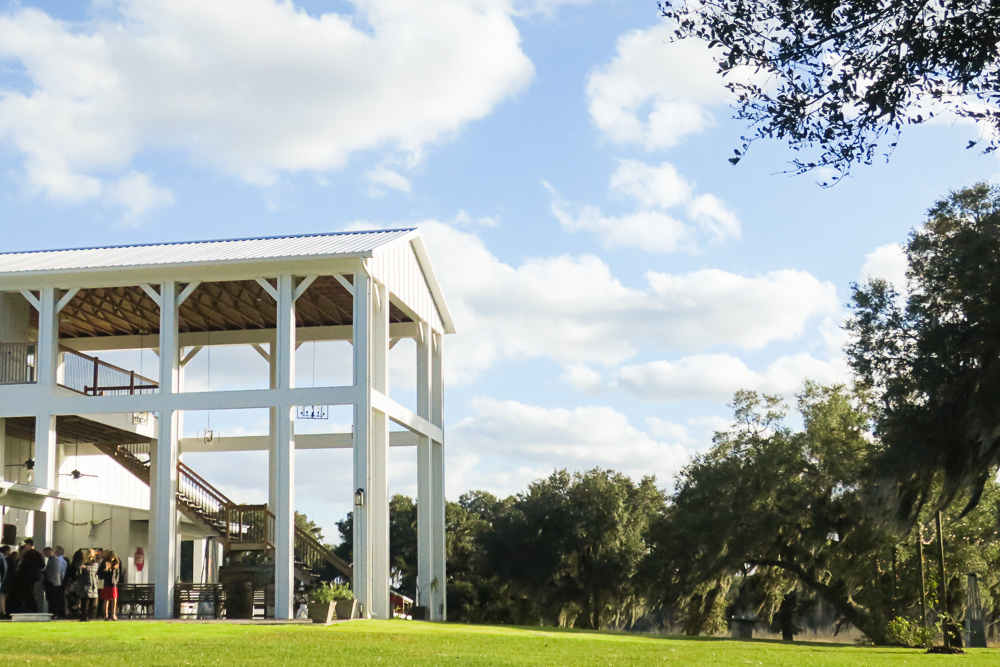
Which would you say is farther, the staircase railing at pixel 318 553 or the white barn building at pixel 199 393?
the staircase railing at pixel 318 553

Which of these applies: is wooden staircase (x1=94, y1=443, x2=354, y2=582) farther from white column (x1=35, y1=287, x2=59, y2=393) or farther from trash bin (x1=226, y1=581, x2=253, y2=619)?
white column (x1=35, y1=287, x2=59, y2=393)

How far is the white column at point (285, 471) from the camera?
2122cm

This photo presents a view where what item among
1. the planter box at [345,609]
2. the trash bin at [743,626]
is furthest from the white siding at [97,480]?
the trash bin at [743,626]

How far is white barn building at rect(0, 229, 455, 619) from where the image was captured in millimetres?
22188

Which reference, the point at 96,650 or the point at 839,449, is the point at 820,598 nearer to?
the point at 839,449

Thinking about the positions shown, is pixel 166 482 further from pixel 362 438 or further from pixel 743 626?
pixel 743 626

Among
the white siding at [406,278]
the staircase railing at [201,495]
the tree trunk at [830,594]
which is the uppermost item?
the white siding at [406,278]

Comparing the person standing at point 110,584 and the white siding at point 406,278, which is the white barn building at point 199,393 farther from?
the person standing at point 110,584

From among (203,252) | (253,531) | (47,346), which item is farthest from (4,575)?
(203,252)

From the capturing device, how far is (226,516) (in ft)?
81.6

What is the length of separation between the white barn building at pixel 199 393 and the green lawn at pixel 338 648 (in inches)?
152

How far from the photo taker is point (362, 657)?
513 inches

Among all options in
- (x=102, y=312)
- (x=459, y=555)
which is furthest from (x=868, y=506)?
(x=459, y=555)

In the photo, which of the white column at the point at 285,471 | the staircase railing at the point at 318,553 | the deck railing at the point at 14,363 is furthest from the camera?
the staircase railing at the point at 318,553
